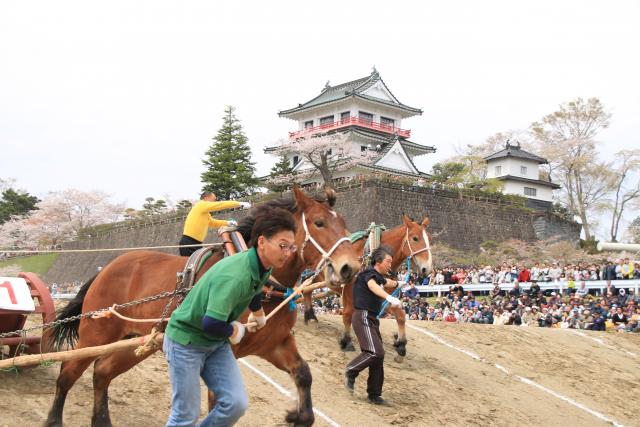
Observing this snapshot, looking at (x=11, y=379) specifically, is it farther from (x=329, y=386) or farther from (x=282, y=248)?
(x=282, y=248)

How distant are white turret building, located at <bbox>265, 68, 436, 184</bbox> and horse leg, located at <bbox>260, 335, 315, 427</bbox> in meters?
44.5

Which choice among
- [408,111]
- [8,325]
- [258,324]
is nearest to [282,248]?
[258,324]

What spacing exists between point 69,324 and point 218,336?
14.6 ft

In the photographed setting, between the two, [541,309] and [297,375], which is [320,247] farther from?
[541,309]

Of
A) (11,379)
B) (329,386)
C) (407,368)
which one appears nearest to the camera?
(11,379)

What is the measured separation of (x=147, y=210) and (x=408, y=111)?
26.4 metres

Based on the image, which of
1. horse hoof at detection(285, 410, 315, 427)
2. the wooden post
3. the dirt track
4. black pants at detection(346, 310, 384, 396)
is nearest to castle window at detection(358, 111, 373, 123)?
the dirt track

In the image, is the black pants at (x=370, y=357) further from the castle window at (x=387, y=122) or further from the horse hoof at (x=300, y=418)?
the castle window at (x=387, y=122)

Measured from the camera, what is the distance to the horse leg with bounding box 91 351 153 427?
7434 mm

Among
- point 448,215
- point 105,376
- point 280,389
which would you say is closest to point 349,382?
point 280,389

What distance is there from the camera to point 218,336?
4816 mm

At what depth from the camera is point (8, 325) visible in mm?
8562

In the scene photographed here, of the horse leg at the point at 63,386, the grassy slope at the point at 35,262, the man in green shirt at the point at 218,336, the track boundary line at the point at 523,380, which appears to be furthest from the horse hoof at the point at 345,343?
the grassy slope at the point at 35,262

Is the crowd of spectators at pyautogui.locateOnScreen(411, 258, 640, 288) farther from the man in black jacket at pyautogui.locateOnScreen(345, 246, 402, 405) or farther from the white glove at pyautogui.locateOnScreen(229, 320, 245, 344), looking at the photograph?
the white glove at pyautogui.locateOnScreen(229, 320, 245, 344)
